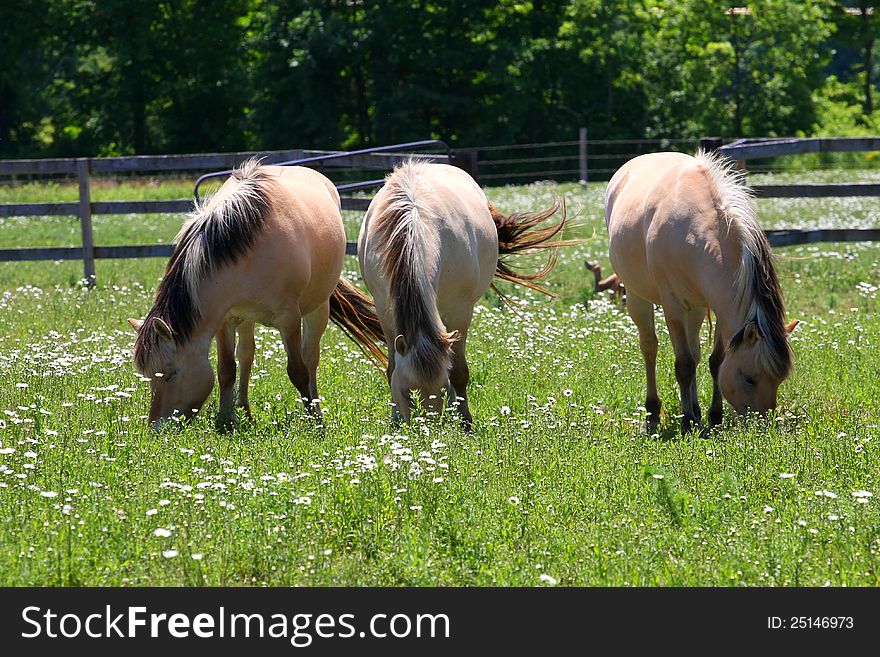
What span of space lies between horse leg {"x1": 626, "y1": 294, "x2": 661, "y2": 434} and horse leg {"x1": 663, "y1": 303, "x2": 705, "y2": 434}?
193 mm

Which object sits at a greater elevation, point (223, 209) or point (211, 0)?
point (211, 0)

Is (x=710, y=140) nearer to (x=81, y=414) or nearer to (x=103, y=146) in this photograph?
(x=81, y=414)

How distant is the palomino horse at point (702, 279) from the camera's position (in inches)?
235

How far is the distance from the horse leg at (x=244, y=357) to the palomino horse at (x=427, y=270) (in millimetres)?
977

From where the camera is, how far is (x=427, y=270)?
598cm

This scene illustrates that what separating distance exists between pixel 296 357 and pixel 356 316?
113cm

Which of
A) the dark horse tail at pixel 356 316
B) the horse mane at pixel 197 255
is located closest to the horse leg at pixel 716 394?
the dark horse tail at pixel 356 316

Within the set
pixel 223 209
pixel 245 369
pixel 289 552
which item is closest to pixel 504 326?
pixel 245 369

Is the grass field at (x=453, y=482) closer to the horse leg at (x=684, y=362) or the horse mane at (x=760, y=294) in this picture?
the horse leg at (x=684, y=362)

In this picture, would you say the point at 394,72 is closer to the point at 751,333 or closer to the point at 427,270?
the point at 427,270

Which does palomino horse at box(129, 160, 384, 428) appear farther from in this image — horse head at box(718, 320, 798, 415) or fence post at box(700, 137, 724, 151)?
fence post at box(700, 137, 724, 151)

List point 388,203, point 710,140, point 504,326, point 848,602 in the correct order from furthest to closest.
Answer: point 710,140 → point 504,326 → point 388,203 → point 848,602

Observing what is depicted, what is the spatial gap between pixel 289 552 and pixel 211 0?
42498 mm

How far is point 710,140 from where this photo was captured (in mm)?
11883
